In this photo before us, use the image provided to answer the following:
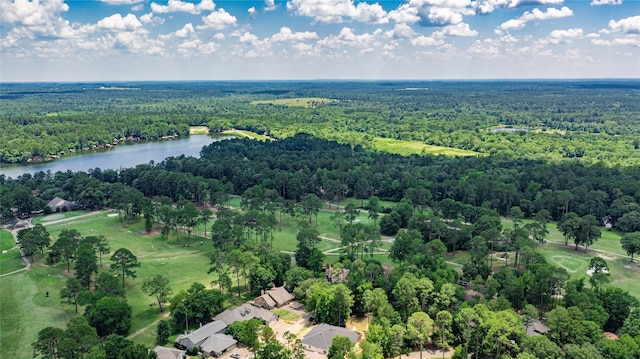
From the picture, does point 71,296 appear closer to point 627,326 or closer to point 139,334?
point 139,334

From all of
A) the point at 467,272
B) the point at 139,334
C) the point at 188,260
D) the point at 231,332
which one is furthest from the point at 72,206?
the point at 467,272

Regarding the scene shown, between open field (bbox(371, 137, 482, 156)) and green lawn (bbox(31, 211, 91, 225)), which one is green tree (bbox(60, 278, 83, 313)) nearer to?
green lawn (bbox(31, 211, 91, 225))

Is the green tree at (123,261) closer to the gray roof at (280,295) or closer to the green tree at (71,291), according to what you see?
the green tree at (71,291)

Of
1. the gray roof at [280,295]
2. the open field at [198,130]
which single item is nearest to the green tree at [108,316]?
the gray roof at [280,295]

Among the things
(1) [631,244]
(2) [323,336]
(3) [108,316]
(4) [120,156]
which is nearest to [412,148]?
(1) [631,244]

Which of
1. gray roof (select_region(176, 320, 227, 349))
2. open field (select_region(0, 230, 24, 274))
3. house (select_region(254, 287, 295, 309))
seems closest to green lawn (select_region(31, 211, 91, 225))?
open field (select_region(0, 230, 24, 274))

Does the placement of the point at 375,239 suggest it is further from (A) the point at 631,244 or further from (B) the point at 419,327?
(A) the point at 631,244
